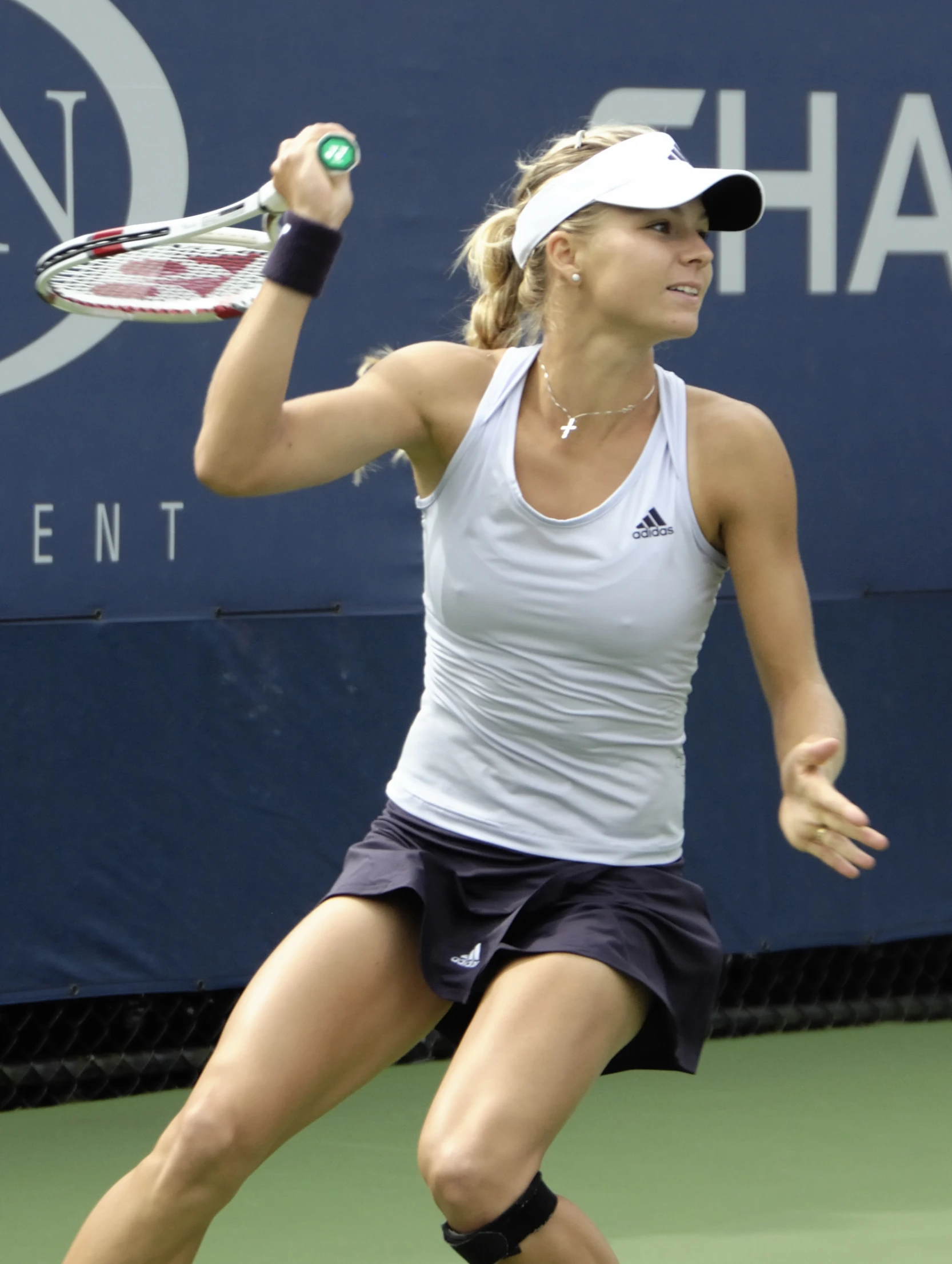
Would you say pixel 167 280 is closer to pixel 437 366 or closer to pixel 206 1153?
pixel 437 366

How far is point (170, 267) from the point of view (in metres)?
2.60

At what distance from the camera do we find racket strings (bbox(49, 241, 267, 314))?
98.2 inches

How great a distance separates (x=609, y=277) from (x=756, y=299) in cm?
202

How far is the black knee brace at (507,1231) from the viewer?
1.99 metres

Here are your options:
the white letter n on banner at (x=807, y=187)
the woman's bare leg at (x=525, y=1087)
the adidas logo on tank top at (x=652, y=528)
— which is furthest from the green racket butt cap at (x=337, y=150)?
the white letter n on banner at (x=807, y=187)

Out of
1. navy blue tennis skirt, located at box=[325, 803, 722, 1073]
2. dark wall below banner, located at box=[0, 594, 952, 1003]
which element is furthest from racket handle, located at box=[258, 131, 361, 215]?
dark wall below banner, located at box=[0, 594, 952, 1003]

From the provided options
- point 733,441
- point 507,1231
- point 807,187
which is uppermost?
point 807,187

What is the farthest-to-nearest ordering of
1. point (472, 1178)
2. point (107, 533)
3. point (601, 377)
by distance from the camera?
point (107, 533) < point (601, 377) < point (472, 1178)

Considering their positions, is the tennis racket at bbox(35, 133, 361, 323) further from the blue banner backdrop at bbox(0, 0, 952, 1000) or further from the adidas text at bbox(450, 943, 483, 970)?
the blue banner backdrop at bbox(0, 0, 952, 1000)

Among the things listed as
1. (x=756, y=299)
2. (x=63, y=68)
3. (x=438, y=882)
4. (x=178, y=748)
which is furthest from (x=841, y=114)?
(x=438, y=882)

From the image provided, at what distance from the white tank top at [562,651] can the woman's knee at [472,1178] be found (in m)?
0.38

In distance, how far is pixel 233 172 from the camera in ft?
12.6

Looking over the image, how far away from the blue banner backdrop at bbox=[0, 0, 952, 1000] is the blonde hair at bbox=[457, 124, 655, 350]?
1319 millimetres

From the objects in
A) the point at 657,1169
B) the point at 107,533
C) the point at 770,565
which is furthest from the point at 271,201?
the point at 657,1169
